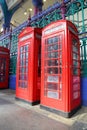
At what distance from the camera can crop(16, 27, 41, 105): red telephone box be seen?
4.73 meters

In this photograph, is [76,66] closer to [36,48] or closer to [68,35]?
[68,35]

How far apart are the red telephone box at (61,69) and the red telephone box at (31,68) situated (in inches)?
22.6

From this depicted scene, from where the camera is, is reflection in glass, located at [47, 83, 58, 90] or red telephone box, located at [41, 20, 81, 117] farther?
reflection in glass, located at [47, 83, 58, 90]

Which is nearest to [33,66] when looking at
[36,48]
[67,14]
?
[36,48]

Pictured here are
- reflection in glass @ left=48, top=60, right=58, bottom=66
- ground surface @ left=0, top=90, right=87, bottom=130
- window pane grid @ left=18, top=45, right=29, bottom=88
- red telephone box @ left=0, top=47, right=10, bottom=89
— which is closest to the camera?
ground surface @ left=0, top=90, right=87, bottom=130

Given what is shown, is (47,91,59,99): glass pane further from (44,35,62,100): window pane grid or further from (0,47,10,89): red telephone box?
(0,47,10,89): red telephone box

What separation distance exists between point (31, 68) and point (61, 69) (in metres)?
1.38

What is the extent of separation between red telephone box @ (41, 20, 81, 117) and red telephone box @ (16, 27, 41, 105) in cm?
57

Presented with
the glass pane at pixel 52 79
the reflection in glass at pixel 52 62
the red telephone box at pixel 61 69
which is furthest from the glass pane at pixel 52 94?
the reflection in glass at pixel 52 62

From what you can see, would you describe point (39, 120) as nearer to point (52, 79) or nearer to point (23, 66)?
point (52, 79)

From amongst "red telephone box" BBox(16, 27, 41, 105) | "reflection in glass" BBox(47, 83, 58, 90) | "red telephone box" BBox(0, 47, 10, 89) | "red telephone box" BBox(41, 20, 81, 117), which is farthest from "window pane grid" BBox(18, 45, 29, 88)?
"red telephone box" BBox(0, 47, 10, 89)

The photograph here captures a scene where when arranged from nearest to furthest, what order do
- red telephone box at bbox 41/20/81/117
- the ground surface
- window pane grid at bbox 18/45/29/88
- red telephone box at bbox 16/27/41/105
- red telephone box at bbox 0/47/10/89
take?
the ground surface
red telephone box at bbox 41/20/81/117
red telephone box at bbox 16/27/41/105
window pane grid at bbox 18/45/29/88
red telephone box at bbox 0/47/10/89

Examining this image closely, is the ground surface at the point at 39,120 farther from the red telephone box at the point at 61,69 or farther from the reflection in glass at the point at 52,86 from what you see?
the reflection in glass at the point at 52,86

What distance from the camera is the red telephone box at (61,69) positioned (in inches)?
141
